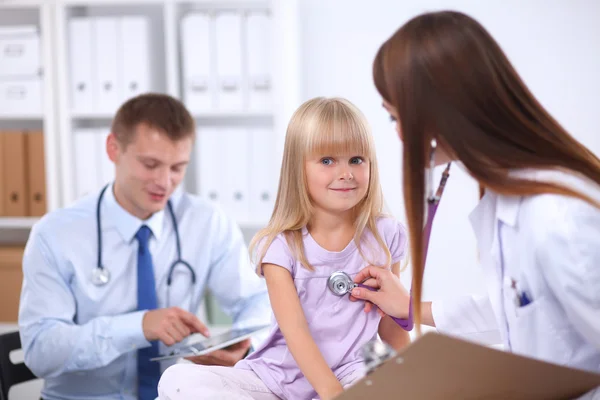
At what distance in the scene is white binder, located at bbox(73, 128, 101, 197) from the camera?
9.66 feet

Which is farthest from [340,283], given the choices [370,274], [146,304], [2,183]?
[2,183]

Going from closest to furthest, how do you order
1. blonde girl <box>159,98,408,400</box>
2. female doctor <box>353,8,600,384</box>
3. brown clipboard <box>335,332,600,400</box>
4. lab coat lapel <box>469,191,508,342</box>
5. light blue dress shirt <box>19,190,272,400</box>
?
brown clipboard <box>335,332,600,400</box>, female doctor <box>353,8,600,384</box>, lab coat lapel <box>469,191,508,342</box>, blonde girl <box>159,98,408,400</box>, light blue dress shirt <box>19,190,272,400</box>

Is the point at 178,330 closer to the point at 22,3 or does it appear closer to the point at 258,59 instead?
the point at 258,59

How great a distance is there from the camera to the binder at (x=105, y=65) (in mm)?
2881

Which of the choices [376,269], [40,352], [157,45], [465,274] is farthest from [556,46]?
[40,352]

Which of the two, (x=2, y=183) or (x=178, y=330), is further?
(x=2, y=183)

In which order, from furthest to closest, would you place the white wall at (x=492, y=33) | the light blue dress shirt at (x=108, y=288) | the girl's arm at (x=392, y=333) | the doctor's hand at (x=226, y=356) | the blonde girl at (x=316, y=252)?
the white wall at (x=492, y=33)
the light blue dress shirt at (x=108, y=288)
the doctor's hand at (x=226, y=356)
the girl's arm at (x=392, y=333)
the blonde girl at (x=316, y=252)

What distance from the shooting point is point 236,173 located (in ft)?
9.48

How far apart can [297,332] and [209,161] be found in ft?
5.83

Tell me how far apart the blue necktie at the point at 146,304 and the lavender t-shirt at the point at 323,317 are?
0.68m

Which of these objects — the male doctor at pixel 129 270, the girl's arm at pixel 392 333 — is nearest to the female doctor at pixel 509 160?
the girl's arm at pixel 392 333

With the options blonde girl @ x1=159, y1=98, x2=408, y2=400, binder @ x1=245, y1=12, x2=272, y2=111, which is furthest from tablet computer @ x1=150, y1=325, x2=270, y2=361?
binder @ x1=245, y1=12, x2=272, y2=111

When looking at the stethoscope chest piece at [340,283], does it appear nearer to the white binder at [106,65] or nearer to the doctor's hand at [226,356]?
the doctor's hand at [226,356]

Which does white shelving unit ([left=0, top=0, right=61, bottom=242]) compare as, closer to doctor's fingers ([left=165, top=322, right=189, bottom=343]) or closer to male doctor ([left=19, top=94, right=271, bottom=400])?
male doctor ([left=19, top=94, right=271, bottom=400])
